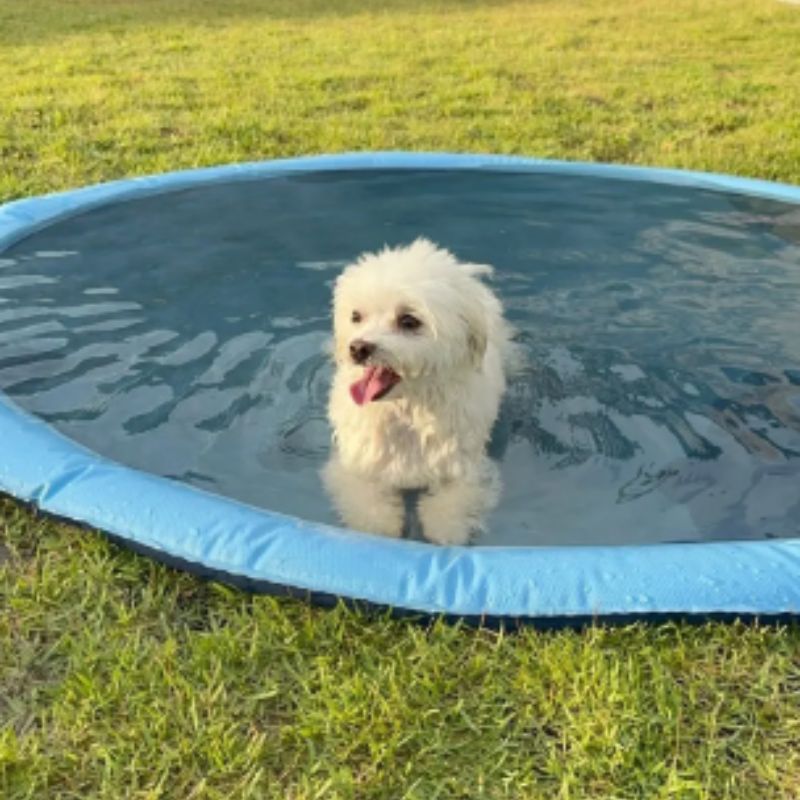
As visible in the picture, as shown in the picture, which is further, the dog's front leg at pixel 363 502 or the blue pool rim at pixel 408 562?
the dog's front leg at pixel 363 502

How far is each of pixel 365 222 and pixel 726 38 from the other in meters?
7.61

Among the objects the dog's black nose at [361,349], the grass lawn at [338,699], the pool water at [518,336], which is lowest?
the pool water at [518,336]

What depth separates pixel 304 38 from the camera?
12195mm

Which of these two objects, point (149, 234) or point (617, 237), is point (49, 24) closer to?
point (149, 234)

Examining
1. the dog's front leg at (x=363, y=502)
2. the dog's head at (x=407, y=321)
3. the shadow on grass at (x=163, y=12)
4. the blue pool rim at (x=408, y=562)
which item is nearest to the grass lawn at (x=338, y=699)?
the blue pool rim at (x=408, y=562)

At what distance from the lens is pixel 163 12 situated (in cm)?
1441

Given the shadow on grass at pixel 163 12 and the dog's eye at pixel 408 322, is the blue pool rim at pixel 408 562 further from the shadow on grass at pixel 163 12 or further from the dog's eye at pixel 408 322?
the shadow on grass at pixel 163 12

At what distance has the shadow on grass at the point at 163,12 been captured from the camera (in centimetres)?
1291

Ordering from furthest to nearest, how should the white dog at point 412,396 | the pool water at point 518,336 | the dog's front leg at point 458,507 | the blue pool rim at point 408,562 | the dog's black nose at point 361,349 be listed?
the pool water at point 518,336
the dog's front leg at point 458,507
the white dog at point 412,396
the dog's black nose at point 361,349
the blue pool rim at point 408,562

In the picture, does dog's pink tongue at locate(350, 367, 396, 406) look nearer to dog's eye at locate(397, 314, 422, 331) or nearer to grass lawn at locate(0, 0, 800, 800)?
dog's eye at locate(397, 314, 422, 331)

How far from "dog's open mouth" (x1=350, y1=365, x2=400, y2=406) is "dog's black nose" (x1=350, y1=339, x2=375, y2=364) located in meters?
0.14

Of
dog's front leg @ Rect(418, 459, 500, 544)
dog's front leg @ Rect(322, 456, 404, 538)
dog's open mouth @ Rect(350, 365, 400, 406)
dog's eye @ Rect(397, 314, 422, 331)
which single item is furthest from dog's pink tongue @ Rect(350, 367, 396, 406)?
dog's front leg @ Rect(418, 459, 500, 544)

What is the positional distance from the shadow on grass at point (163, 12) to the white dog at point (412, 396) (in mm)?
9932

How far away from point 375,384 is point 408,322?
23cm
